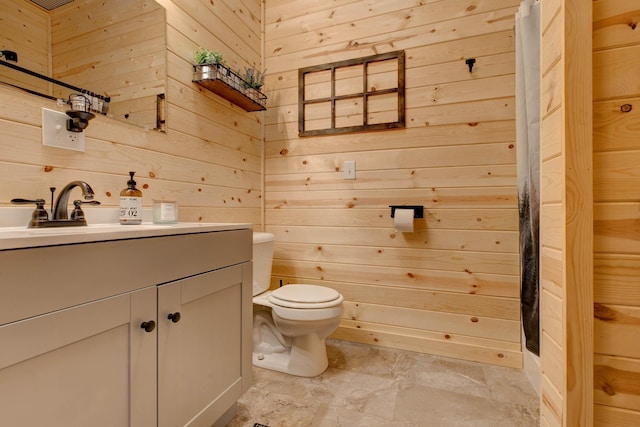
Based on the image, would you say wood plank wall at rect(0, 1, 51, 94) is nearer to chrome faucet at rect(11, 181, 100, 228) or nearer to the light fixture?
the light fixture

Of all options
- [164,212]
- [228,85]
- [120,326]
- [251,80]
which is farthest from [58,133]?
[251,80]

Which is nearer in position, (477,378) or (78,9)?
(78,9)

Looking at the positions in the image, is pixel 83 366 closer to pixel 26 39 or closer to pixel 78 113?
pixel 78 113

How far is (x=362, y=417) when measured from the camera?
4.42ft

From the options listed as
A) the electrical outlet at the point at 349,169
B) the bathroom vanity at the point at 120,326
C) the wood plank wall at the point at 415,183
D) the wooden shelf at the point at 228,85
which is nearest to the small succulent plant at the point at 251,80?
the wooden shelf at the point at 228,85

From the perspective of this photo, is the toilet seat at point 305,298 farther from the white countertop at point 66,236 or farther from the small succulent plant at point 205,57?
the small succulent plant at point 205,57

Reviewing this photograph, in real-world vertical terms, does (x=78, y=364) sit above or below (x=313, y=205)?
below

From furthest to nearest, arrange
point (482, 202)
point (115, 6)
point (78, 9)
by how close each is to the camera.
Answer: point (482, 202) → point (115, 6) → point (78, 9)

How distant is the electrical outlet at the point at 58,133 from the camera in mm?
1051

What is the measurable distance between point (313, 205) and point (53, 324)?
1669 mm

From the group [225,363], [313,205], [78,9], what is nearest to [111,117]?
[78,9]

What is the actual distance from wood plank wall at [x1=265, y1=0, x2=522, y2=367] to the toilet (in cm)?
42

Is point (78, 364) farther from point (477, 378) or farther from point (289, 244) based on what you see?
point (477, 378)

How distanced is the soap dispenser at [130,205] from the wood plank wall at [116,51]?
1.13 feet
